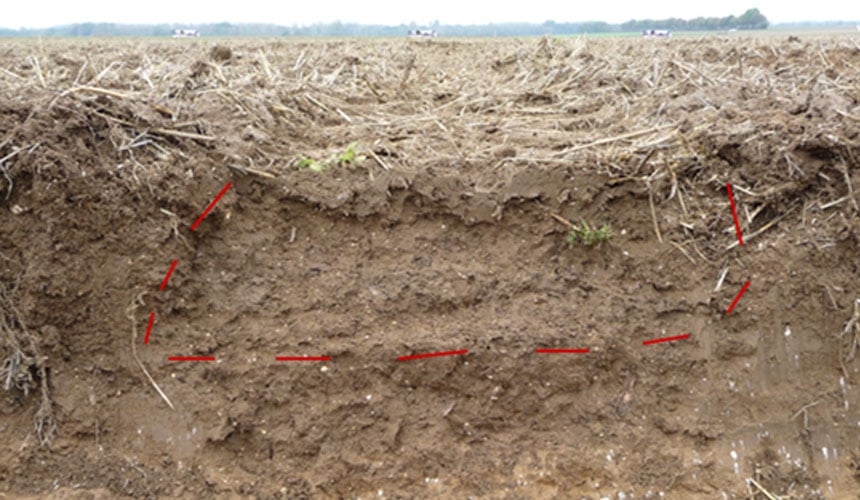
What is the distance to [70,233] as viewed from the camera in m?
3.16

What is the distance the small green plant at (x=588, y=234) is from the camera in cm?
344

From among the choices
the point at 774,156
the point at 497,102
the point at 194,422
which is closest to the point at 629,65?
the point at 497,102

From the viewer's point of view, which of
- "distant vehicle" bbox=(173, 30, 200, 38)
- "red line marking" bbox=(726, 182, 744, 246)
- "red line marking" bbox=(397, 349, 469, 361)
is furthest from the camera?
"distant vehicle" bbox=(173, 30, 200, 38)

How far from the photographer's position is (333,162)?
3.51 m

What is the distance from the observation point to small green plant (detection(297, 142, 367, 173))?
348 centimetres

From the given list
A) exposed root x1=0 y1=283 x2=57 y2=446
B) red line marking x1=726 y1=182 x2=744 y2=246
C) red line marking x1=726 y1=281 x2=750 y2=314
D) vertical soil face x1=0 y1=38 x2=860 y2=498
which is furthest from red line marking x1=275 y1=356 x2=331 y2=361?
red line marking x1=726 y1=182 x2=744 y2=246

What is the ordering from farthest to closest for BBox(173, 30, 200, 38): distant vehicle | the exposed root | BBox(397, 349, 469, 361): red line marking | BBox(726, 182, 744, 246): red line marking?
BBox(173, 30, 200, 38): distant vehicle
BBox(726, 182, 744, 246): red line marking
BBox(397, 349, 469, 361): red line marking
the exposed root

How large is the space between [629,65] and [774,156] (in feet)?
6.96

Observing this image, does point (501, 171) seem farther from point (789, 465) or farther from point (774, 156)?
point (789, 465)

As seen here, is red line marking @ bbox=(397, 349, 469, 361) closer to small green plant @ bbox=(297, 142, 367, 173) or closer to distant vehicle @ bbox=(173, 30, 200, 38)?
small green plant @ bbox=(297, 142, 367, 173)

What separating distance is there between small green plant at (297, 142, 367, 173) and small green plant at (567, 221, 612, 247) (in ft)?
4.08

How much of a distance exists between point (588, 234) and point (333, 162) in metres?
1.47

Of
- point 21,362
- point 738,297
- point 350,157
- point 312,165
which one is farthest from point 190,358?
point 738,297

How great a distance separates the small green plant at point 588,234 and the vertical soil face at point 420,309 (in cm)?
4
